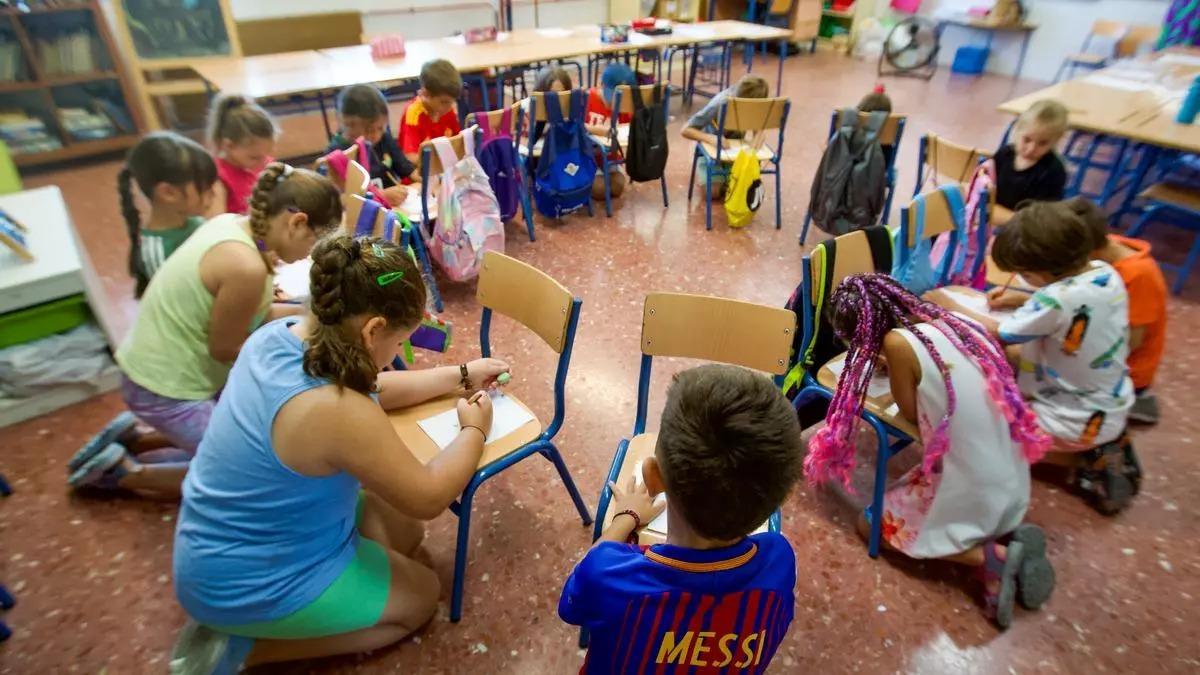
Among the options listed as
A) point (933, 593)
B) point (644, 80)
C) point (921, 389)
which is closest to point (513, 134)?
point (644, 80)

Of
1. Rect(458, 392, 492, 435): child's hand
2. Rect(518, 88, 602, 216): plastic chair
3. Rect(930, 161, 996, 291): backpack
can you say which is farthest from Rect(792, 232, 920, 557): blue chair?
Rect(518, 88, 602, 216): plastic chair

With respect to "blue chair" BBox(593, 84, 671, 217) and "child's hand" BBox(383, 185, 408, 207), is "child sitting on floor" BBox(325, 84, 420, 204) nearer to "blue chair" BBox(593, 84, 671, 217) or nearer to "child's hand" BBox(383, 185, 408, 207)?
"child's hand" BBox(383, 185, 408, 207)

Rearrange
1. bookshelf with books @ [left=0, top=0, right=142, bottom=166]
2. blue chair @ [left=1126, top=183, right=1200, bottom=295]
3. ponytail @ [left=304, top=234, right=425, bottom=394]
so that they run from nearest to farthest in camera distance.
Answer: ponytail @ [left=304, top=234, right=425, bottom=394]
blue chair @ [left=1126, top=183, right=1200, bottom=295]
bookshelf with books @ [left=0, top=0, right=142, bottom=166]

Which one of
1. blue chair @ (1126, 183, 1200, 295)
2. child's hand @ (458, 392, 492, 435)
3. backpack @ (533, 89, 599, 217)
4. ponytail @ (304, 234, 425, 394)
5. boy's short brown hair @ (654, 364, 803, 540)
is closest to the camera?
boy's short brown hair @ (654, 364, 803, 540)

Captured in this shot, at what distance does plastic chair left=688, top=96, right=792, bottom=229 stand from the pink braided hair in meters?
2.19

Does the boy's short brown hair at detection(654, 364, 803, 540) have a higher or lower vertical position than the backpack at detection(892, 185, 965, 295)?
higher

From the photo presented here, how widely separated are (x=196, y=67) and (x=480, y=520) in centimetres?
442

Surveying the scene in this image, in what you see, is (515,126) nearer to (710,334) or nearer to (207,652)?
(710,334)

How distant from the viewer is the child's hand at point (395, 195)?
306 cm

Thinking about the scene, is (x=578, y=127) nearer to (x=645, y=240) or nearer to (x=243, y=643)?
(x=645, y=240)

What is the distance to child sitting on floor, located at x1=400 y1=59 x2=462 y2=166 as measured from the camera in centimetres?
324

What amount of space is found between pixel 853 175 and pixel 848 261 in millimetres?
1698

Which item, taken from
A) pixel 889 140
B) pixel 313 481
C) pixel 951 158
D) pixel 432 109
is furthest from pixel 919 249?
pixel 432 109

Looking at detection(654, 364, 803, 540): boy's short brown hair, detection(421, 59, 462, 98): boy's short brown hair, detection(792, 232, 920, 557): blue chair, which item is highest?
detection(421, 59, 462, 98): boy's short brown hair
